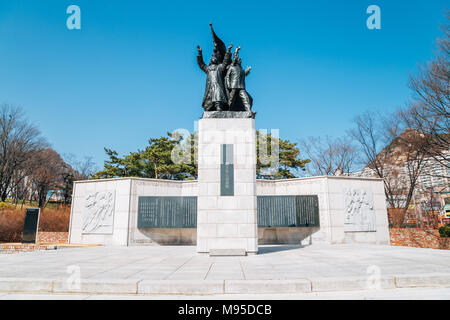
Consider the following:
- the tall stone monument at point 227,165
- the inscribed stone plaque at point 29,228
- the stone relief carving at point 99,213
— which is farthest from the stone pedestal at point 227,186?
the inscribed stone plaque at point 29,228

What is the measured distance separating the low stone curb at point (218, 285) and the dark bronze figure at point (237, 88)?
23.1 ft

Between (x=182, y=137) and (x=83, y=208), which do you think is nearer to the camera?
(x=83, y=208)

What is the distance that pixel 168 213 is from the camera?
46.5 feet

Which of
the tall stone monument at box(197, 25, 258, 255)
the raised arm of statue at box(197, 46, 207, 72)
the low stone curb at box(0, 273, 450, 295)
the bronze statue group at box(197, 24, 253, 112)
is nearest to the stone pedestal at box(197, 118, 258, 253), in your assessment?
the tall stone monument at box(197, 25, 258, 255)

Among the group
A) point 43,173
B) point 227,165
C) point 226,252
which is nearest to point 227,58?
point 227,165

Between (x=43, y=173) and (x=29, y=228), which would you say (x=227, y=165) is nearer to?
(x=29, y=228)

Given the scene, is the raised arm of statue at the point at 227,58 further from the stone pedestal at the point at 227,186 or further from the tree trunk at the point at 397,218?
the tree trunk at the point at 397,218

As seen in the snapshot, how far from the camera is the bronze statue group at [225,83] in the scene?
401 inches

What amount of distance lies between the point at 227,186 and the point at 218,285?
195 inches

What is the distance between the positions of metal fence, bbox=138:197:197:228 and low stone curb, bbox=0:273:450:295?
31.4ft

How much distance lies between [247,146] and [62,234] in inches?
594
